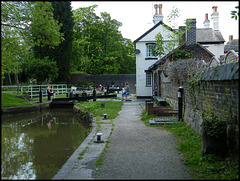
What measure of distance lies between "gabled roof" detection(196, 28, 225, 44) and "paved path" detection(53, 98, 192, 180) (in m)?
22.0

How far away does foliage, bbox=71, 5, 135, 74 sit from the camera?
40438 mm

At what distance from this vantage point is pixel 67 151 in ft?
25.0

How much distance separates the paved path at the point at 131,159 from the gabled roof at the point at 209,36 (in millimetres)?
22035

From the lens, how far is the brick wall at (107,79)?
36875mm

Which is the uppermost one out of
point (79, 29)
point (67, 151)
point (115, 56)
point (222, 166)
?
point (79, 29)

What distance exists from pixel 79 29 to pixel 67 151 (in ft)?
118

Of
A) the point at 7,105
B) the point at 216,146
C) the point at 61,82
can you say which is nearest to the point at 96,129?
the point at 216,146

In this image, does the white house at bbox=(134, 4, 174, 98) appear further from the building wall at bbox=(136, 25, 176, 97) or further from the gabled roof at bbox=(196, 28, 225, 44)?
the gabled roof at bbox=(196, 28, 225, 44)

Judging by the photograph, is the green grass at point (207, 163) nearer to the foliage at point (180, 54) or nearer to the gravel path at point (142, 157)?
the gravel path at point (142, 157)

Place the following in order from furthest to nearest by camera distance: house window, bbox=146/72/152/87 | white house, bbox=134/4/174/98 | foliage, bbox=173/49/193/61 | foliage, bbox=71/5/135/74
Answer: foliage, bbox=71/5/135/74 < house window, bbox=146/72/152/87 < white house, bbox=134/4/174/98 < foliage, bbox=173/49/193/61

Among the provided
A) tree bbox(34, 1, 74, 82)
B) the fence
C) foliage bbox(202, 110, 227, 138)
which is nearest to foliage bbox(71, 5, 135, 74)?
tree bbox(34, 1, 74, 82)

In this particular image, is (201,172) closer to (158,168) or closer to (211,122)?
(158,168)

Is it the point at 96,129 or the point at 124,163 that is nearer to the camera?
the point at 124,163

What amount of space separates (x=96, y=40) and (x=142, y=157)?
38376 mm
